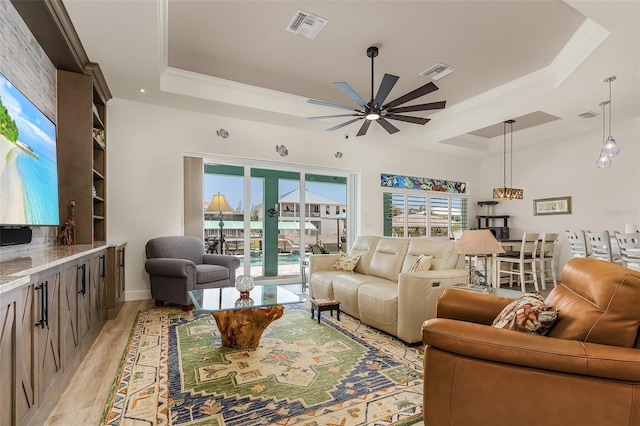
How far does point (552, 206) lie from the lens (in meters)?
6.93

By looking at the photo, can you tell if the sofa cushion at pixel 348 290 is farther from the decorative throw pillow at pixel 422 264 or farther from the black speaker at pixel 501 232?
the black speaker at pixel 501 232

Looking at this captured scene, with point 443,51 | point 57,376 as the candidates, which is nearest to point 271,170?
point 443,51

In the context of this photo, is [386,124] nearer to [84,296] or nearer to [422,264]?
[422,264]

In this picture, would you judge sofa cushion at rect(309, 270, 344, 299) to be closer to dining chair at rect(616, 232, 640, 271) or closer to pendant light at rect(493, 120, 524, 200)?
dining chair at rect(616, 232, 640, 271)

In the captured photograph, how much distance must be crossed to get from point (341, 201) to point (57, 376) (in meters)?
5.31

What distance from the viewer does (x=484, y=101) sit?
5266mm

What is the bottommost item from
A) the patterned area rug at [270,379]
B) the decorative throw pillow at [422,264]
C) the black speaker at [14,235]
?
the patterned area rug at [270,379]

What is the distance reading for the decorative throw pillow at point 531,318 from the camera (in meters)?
1.53

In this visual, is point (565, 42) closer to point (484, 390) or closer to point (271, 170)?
point (484, 390)

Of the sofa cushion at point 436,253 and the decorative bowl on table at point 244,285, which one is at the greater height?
the sofa cushion at point 436,253

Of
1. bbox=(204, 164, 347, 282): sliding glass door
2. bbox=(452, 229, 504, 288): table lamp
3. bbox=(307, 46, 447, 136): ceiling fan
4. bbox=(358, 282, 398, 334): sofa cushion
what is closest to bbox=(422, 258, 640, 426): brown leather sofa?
bbox=(452, 229, 504, 288): table lamp

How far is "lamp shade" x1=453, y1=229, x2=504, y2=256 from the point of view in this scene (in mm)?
2703

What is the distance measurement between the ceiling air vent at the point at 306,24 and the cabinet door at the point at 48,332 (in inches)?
118

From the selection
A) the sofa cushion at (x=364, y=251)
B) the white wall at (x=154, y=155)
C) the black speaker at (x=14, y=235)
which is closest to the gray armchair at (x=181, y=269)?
the white wall at (x=154, y=155)
